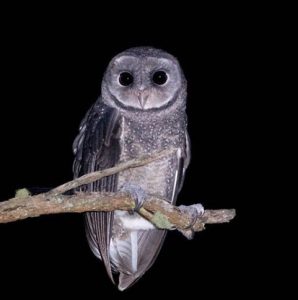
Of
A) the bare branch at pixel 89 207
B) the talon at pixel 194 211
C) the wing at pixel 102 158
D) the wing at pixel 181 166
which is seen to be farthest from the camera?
the wing at pixel 181 166

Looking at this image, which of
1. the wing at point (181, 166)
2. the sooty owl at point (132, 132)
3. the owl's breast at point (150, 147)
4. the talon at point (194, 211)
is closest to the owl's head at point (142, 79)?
the sooty owl at point (132, 132)

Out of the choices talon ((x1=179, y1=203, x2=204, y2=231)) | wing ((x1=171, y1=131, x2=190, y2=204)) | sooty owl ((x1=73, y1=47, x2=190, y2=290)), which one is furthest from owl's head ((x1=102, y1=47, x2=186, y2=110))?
talon ((x1=179, y1=203, x2=204, y2=231))

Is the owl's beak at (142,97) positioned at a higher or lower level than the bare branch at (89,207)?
higher

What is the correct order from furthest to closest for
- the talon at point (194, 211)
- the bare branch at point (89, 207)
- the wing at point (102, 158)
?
1. the wing at point (102, 158)
2. the talon at point (194, 211)
3. the bare branch at point (89, 207)

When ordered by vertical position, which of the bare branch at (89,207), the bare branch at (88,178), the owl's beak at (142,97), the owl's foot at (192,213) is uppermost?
the owl's beak at (142,97)

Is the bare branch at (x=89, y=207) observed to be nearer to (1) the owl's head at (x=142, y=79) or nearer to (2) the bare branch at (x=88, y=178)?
(2) the bare branch at (x=88, y=178)

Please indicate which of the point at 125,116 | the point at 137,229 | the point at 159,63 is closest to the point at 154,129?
the point at 125,116

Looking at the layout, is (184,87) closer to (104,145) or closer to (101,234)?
(104,145)

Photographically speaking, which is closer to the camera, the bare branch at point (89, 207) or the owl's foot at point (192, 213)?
the bare branch at point (89, 207)
